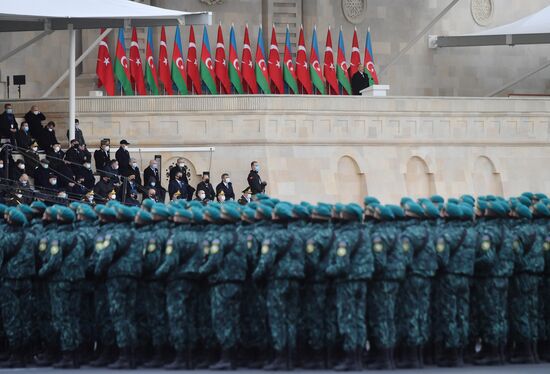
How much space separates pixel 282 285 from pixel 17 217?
11.3 feet

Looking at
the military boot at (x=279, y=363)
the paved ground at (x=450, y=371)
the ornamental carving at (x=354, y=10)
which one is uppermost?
the ornamental carving at (x=354, y=10)

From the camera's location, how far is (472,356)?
18484 mm

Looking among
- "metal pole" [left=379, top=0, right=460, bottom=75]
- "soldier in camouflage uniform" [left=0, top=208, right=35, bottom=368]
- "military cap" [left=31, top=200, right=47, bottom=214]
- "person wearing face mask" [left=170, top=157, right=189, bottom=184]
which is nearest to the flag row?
"metal pole" [left=379, top=0, right=460, bottom=75]

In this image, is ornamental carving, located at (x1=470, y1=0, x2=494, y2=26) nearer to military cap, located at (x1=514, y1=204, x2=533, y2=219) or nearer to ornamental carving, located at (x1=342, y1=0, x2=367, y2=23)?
ornamental carving, located at (x1=342, y1=0, x2=367, y2=23)

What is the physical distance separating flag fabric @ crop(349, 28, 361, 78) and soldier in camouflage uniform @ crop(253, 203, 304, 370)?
21.0 m

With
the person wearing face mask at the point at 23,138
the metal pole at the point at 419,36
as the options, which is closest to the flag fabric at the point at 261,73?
the metal pole at the point at 419,36

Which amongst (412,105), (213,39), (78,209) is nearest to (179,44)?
(213,39)

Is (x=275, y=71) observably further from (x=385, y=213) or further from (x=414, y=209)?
(x=385, y=213)

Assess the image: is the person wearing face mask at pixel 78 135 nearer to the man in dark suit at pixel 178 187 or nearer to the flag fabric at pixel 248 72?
the man in dark suit at pixel 178 187

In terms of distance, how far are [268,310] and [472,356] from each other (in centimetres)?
274

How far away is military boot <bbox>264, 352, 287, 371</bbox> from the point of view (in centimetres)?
1772

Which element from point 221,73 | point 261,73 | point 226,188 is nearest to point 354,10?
point 261,73

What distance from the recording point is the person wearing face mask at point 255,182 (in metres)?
32.1

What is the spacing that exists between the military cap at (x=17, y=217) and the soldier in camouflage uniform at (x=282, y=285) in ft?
10.0
